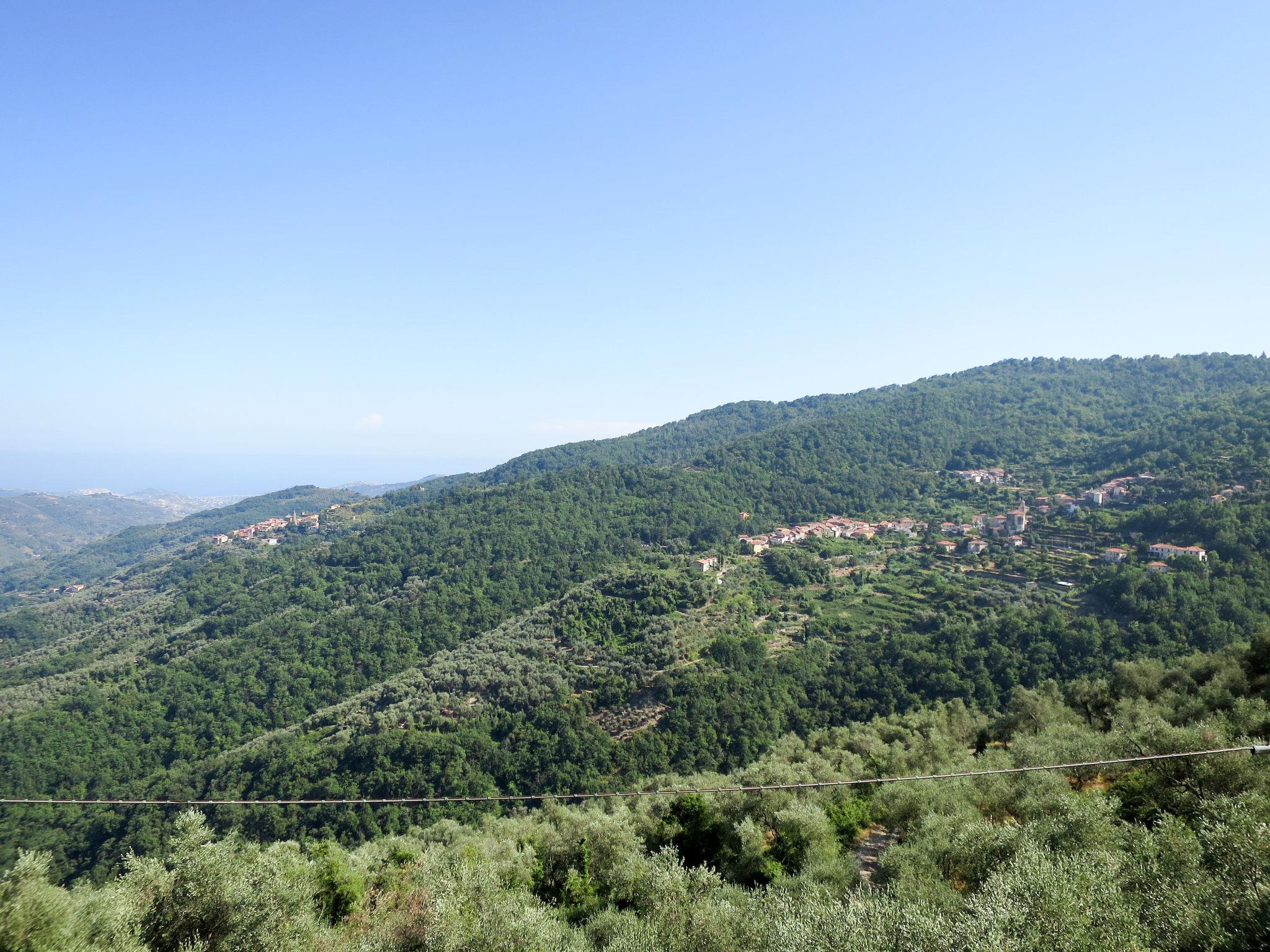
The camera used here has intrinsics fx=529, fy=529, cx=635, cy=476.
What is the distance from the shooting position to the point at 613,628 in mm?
59000

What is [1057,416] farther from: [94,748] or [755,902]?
[94,748]

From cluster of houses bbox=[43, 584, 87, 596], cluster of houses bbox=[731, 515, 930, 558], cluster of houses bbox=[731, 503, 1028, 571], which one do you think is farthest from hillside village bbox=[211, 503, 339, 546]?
cluster of houses bbox=[731, 503, 1028, 571]

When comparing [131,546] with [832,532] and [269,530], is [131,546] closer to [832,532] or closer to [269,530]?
[269,530]

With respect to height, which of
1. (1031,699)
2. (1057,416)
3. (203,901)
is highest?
(1057,416)

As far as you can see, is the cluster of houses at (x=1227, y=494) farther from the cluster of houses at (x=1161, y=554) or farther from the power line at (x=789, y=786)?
the power line at (x=789, y=786)

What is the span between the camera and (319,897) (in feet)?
53.3

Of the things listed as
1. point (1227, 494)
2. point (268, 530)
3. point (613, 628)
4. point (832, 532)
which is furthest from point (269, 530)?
point (1227, 494)

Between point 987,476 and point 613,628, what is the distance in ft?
263

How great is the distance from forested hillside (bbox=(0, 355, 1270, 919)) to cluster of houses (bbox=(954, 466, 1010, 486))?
108 inches

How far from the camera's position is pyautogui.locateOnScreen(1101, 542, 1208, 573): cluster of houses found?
4994 cm

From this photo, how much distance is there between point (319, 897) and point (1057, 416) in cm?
14729

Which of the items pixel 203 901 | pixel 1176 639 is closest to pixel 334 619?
pixel 203 901

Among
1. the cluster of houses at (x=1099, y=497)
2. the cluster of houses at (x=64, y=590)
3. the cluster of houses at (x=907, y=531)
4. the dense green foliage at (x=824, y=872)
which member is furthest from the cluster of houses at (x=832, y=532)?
the cluster of houses at (x=64, y=590)

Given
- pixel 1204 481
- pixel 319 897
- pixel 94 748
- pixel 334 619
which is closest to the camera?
pixel 319 897
